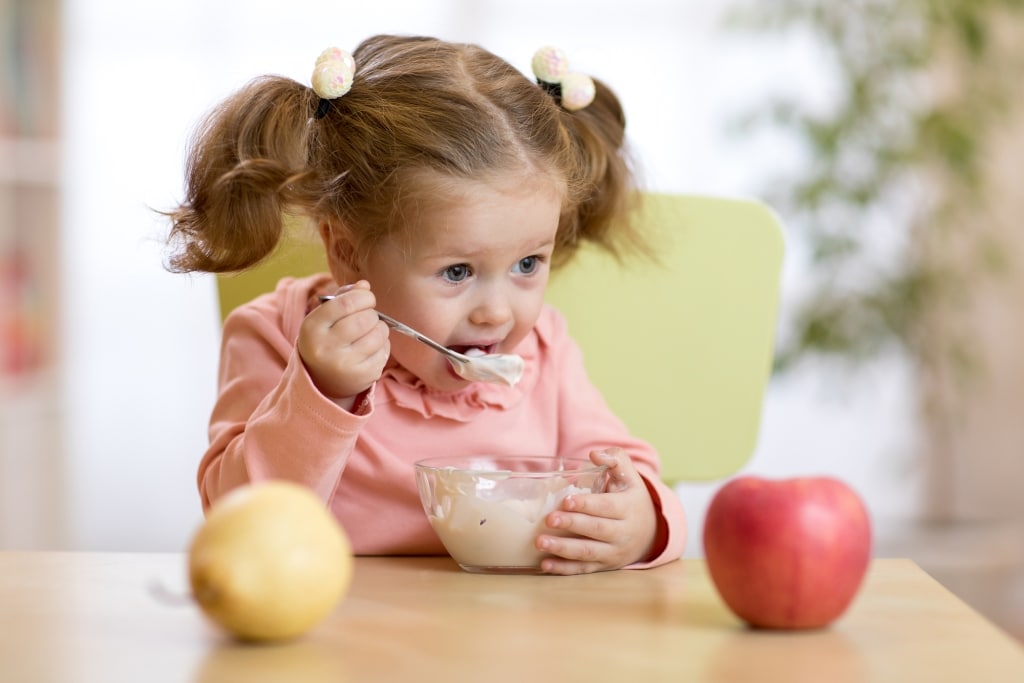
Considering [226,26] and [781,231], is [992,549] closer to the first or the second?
[781,231]

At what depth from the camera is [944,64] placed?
11.6ft

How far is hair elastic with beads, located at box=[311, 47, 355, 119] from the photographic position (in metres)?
1.04

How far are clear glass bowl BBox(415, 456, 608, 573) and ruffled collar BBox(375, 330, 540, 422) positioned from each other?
0.79ft

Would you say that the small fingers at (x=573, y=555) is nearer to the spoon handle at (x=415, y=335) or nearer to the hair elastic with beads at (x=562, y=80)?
the spoon handle at (x=415, y=335)

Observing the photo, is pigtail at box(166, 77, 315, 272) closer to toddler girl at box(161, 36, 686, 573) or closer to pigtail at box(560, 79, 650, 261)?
toddler girl at box(161, 36, 686, 573)

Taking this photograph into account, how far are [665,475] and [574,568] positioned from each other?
472mm

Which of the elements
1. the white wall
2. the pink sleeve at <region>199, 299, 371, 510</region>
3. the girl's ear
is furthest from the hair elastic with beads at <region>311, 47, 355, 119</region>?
the white wall

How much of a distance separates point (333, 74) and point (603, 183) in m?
0.31

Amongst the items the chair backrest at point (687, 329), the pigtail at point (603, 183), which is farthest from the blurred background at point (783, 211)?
the pigtail at point (603, 183)

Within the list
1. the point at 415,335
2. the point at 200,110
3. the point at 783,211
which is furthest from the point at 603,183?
the point at 200,110

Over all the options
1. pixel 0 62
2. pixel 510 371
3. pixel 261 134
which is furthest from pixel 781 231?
pixel 0 62

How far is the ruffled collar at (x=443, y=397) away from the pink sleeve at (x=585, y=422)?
0.06m

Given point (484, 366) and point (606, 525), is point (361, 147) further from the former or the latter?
point (606, 525)

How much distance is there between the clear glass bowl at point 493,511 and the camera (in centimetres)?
84
